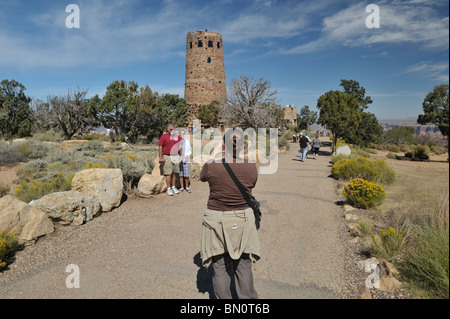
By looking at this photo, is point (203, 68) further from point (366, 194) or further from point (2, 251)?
point (2, 251)

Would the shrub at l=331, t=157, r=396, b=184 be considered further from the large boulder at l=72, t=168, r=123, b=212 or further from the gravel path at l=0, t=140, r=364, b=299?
the large boulder at l=72, t=168, r=123, b=212

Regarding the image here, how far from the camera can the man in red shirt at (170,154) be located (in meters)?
8.00

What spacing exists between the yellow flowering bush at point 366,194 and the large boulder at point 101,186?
617cm

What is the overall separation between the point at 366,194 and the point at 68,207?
23.1 feet

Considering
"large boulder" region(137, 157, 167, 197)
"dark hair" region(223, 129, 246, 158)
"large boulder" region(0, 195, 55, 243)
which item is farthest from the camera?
"large boulder" region(137, 157, 167, 197)

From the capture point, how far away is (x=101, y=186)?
6.70m

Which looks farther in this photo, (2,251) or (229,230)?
(2,251)

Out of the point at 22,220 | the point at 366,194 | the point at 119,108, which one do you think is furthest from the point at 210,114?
the point at 22,220

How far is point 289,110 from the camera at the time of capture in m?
64.5

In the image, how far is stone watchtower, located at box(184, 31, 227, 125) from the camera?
42438 millimetres

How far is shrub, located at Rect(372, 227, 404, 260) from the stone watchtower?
1552 inches

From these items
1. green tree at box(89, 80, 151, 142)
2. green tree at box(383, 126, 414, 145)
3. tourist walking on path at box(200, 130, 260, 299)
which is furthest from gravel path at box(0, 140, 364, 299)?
green tree at box(383, 126, 414, 145)

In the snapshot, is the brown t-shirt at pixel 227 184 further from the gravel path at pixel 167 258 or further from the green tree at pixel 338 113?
the green tree at pixel 338 113
